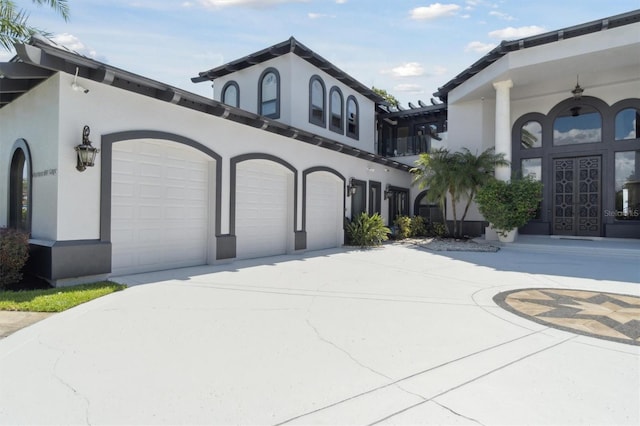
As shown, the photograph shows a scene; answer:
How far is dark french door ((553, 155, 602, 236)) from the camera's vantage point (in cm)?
1341

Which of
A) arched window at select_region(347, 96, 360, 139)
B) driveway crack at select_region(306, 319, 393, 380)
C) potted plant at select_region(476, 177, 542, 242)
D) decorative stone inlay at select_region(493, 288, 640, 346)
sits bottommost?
driveway crack at select_region(306, 319, 393, 380)

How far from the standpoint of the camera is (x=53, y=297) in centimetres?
500

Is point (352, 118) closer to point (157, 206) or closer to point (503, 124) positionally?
point (503, 124)

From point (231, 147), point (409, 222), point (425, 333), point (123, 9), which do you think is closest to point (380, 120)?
point (409, 222)

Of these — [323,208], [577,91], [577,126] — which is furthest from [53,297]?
[577,126]

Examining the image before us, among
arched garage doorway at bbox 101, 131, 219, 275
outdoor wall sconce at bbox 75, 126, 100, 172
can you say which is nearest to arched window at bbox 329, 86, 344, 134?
arched garage doorway at bbox 101, 131, 219, 275

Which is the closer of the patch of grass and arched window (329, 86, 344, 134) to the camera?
the patch of grass

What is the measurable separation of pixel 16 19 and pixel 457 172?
569 inches

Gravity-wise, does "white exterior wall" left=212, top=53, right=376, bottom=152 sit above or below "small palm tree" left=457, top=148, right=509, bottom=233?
above

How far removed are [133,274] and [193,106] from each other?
148 inches

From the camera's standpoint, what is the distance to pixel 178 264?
788cm

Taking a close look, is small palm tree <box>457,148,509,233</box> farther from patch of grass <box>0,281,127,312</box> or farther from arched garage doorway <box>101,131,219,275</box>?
patch of grass <box>0,281,127,312</box>

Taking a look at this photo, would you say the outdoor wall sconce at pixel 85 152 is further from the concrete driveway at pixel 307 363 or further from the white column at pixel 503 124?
the white column at pixel 503 124

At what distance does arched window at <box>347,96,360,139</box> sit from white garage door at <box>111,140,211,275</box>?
875 centimetres
